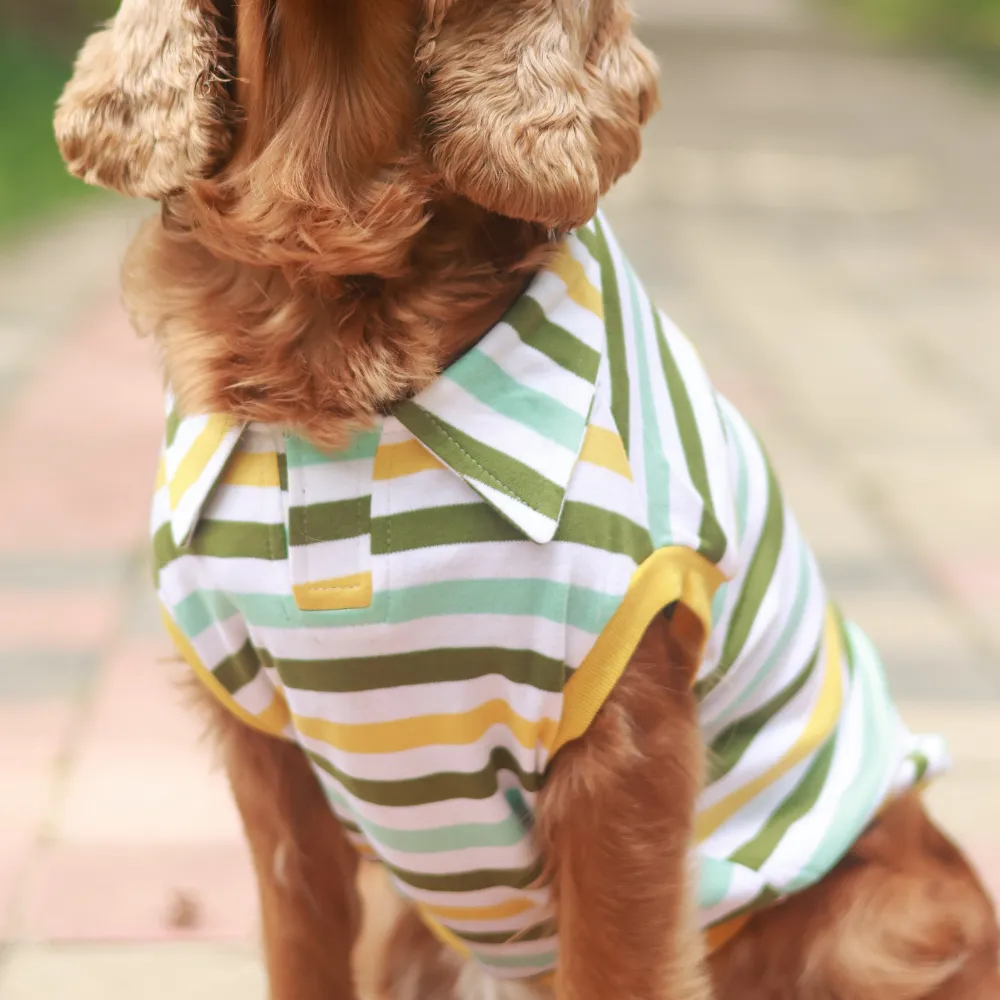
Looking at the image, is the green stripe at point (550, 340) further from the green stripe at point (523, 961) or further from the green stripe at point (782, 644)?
the green stripe at point (523, 961)

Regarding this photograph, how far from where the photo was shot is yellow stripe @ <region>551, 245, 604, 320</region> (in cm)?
133

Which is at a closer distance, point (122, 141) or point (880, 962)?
point (122, 141)

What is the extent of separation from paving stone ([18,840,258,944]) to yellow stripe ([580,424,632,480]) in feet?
3.65

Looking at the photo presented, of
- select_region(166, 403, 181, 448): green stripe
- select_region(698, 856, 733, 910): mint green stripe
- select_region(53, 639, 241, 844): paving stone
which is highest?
select_region(166, 403, 181, 448): green stripe

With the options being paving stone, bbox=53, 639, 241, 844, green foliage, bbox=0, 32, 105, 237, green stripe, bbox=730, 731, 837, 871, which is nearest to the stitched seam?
green stripe, bbox=730, 731, 837, 871

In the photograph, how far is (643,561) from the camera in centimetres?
129

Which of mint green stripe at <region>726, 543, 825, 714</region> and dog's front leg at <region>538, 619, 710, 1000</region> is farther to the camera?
mint green stripe at <region>726, 543, 825, 714</region>

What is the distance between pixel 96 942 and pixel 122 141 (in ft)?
4.07

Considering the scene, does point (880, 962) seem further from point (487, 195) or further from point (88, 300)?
point (88, 300)

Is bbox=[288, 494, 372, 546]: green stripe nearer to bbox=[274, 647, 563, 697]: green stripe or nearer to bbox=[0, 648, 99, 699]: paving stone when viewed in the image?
bbox=[274, 647, 563, 697]: green stripe

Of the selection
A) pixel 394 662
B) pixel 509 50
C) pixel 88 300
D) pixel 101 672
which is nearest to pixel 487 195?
pixel 509 50

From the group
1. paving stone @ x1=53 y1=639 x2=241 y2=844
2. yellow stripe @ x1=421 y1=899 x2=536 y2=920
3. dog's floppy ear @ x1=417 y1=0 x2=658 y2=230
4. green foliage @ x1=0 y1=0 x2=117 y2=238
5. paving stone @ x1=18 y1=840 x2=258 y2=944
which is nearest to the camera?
dog's floppy ear @ x1=417 y1=0 x2=658 y2=230

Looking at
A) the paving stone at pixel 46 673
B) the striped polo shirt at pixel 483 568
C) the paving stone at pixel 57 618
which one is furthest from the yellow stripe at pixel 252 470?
the paving stone at pixel 57 618

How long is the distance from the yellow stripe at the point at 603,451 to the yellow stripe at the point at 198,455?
33 cm
